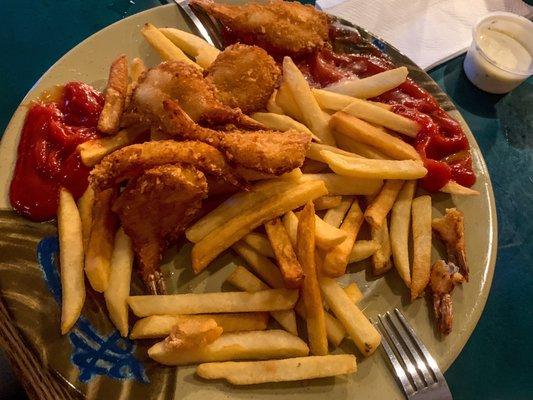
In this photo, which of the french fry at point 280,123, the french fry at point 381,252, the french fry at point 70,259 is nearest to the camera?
the french fry at point 70,259

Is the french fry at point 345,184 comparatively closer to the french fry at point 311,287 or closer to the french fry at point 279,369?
the french fry at point 311,287

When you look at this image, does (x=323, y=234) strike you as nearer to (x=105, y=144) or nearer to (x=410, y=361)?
(x=410, y=361)

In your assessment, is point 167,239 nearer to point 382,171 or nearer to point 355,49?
point 382,171

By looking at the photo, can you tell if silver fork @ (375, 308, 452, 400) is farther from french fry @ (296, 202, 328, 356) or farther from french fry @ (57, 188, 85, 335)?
french fry @ (57, 188, 85, 335)

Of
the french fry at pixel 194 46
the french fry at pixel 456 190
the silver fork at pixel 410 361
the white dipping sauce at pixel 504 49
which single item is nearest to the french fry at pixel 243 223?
the silver fork at pixel 410 361

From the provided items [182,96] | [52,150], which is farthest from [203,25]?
[52,150]

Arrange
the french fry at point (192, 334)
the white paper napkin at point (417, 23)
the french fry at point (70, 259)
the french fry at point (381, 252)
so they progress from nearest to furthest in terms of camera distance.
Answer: the french fry at point (192, 334) → the french fry at point (70, 259) → the french fry at point (381, 252) → the white paper napkin at point (417, 23)

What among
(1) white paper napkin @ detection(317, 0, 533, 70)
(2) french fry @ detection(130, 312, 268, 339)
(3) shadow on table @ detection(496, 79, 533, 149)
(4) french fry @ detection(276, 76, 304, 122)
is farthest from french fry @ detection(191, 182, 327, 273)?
(3) shadow on table @ detection(496, 79, 533, 149)
